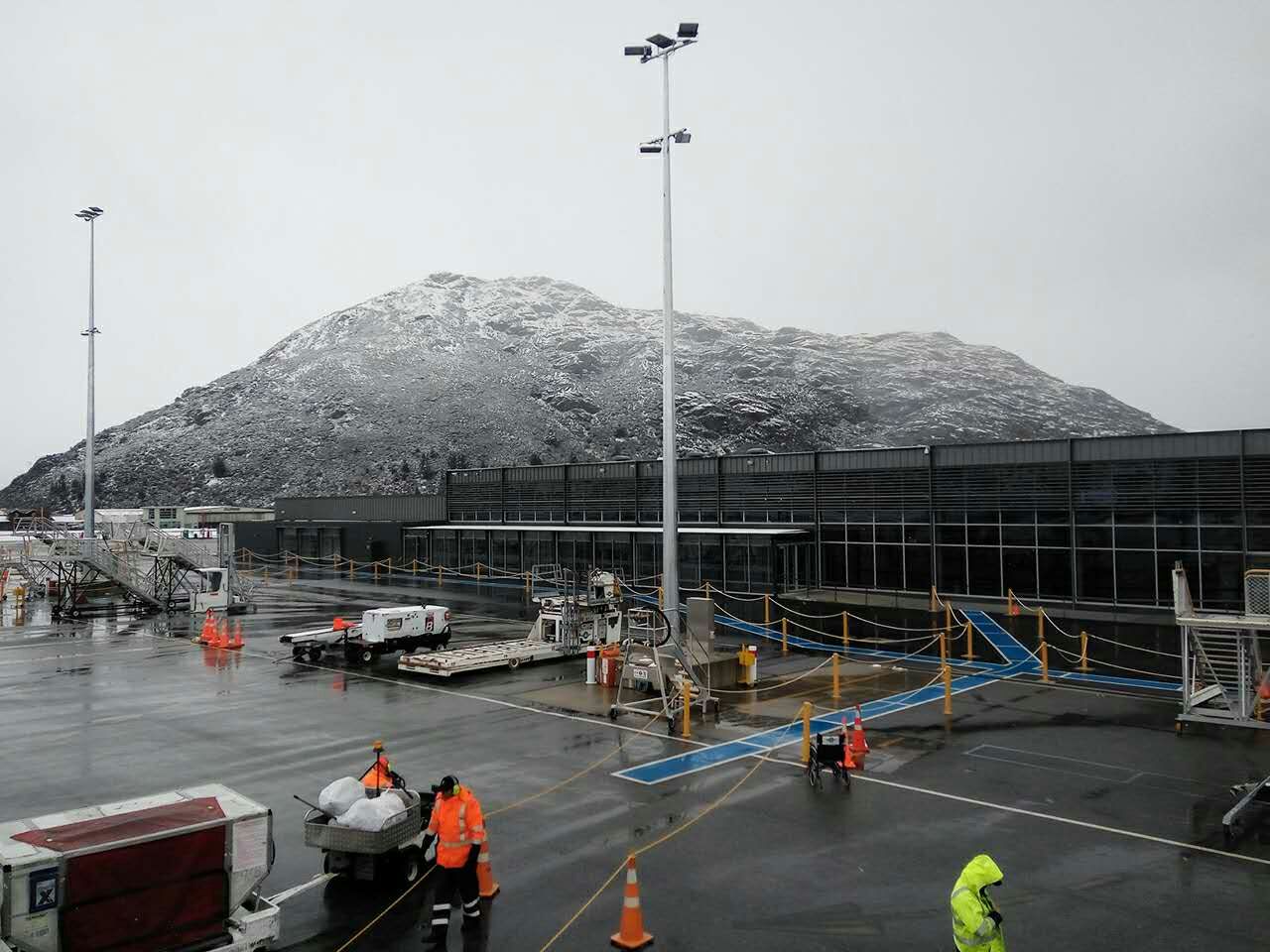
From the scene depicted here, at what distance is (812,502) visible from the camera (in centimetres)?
4303

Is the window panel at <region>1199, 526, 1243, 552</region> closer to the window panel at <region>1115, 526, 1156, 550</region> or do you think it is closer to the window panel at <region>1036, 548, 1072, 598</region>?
the window panel at <region>1115, 526, 1156, 550</region>

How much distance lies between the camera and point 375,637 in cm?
2736

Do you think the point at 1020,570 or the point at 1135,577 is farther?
the point at 1020,570

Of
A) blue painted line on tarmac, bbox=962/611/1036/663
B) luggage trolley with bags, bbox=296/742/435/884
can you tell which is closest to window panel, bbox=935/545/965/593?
blue painted line on tarmac, bbox=962/611/1036/663

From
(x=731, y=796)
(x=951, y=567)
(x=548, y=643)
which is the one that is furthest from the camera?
(x=951, y=567)

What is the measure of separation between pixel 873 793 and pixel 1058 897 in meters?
4.09

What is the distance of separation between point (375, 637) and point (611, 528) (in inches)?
893

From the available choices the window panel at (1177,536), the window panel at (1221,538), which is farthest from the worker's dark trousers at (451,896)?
the window panel at (1221,538)

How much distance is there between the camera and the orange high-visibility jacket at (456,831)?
9312 millimetres

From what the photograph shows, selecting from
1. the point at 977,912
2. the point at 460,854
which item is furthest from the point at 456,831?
the point at 977,912

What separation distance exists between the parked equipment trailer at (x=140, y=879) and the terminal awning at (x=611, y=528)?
Answer: 34.0m

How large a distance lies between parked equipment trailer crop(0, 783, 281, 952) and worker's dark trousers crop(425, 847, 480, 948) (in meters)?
1.57

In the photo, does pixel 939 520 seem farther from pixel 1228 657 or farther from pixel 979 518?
pixel 1228 657

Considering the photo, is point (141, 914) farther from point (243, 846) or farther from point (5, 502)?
point (5, 502)
